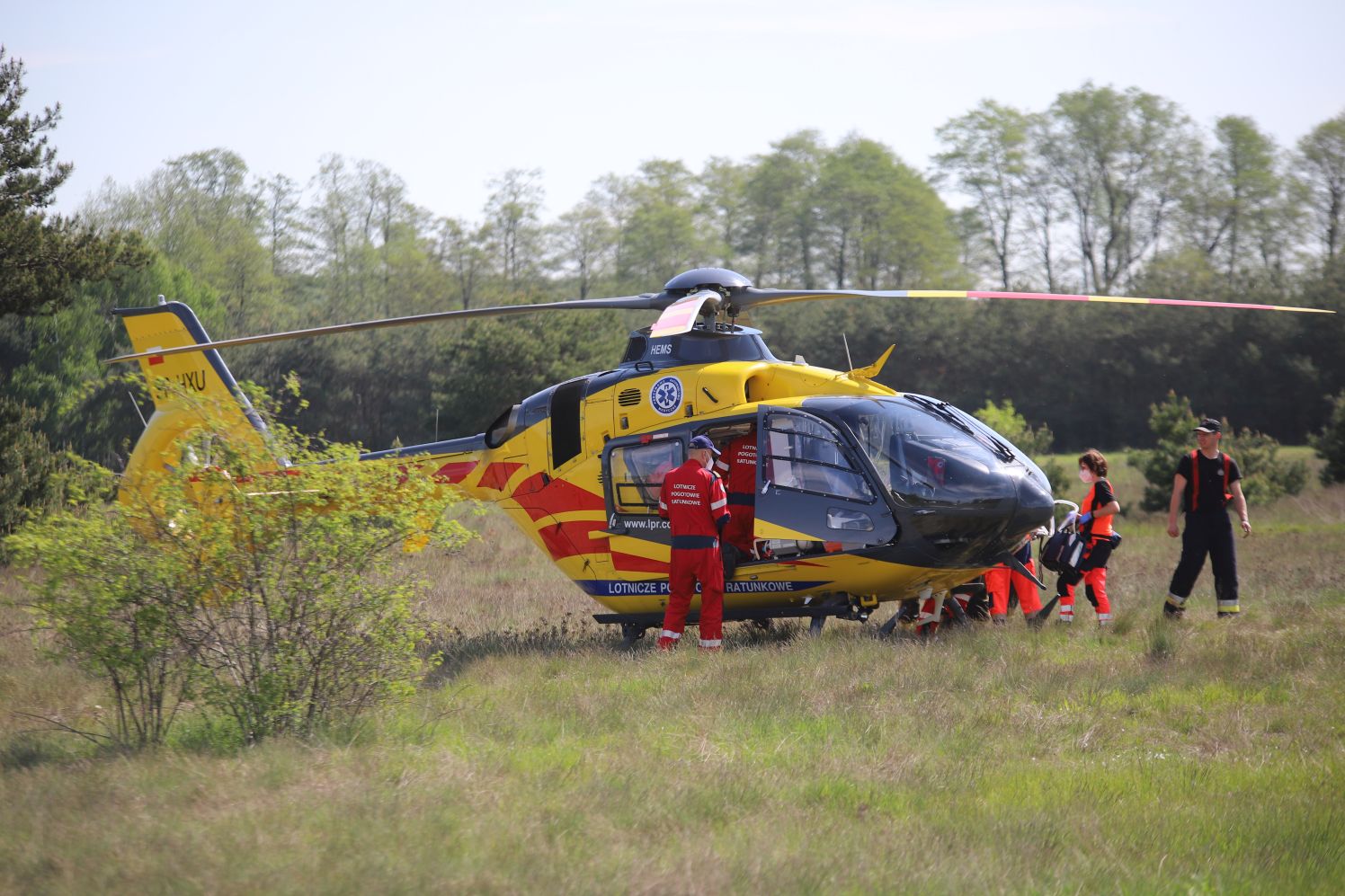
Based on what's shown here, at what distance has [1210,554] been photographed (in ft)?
34.8

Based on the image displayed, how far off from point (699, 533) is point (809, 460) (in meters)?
1.09

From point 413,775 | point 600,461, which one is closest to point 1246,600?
point 600,461

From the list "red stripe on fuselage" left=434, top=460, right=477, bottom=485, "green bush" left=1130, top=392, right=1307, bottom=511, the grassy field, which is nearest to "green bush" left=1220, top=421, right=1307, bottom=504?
"green bush" left=1130, top=392, right=1307, bottom=511

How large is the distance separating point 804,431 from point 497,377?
2606 centimetres

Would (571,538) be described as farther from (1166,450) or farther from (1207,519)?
(1166,450)

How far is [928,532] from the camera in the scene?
911 centimetres

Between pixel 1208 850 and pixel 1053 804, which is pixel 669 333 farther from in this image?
pixel 1208 850

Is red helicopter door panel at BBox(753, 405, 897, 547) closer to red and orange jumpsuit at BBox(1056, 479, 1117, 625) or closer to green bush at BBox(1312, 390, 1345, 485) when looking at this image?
red and orange jumpsuit at BBox(1056, 479, 1117, 625)

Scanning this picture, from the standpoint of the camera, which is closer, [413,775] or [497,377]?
[413,775]

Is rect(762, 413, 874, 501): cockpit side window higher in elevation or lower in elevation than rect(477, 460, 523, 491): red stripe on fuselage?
higher

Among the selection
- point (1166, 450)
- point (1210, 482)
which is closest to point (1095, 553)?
point (1210, 482)

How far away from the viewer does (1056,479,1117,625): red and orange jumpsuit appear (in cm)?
1031

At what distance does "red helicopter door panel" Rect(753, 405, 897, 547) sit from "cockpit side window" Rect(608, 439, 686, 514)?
94 cm

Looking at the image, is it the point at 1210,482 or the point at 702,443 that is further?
the point at 1210,482
